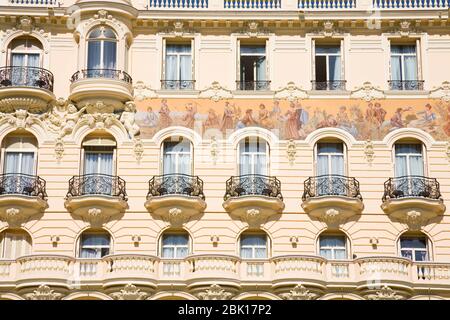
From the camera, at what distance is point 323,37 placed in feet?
154

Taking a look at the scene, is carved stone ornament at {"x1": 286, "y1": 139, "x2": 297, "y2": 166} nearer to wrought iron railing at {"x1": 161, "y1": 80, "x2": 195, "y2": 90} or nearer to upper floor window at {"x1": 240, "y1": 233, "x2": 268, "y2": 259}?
upper floor window at {"x1": 240, "y1": 233, "x2": 268, "y2": 259}

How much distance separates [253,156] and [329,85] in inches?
163

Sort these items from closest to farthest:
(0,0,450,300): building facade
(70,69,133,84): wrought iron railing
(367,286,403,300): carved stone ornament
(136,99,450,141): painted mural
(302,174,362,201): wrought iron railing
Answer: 1. (367,286,403,300): carved stone ornament
2. (0,0,450,300): building facade
3. (302,174,362,201): wrought iron railing
4. (136,99,450,141): painted mural
5. (70,69,133,84): wrought iron railing

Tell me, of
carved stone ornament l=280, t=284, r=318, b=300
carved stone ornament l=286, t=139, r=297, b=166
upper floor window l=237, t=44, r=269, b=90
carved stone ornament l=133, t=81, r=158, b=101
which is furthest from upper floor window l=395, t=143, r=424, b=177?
carved stone ornament l=133, t=81, r=158, b=101

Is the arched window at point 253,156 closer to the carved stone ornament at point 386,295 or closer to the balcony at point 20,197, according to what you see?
the carved stone ornament at point 386,295

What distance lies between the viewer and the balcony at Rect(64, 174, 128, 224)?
144 ft

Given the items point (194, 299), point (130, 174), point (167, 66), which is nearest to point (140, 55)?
point (167, 66)

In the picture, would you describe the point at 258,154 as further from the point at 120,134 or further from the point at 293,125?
the point at 120,134

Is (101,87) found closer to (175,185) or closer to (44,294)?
(175,185)

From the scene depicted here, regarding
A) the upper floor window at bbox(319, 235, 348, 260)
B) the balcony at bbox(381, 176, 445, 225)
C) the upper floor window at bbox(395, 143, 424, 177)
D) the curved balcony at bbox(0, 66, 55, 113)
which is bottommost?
the upper floor window at bbox(319, 235, 348, 260)

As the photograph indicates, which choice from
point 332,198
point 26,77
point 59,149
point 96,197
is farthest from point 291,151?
point 26,77

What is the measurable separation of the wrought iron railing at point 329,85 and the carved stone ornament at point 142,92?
6.17m

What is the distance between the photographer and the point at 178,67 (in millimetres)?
46875

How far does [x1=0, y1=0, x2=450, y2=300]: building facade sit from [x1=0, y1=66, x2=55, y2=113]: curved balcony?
0.19ft
